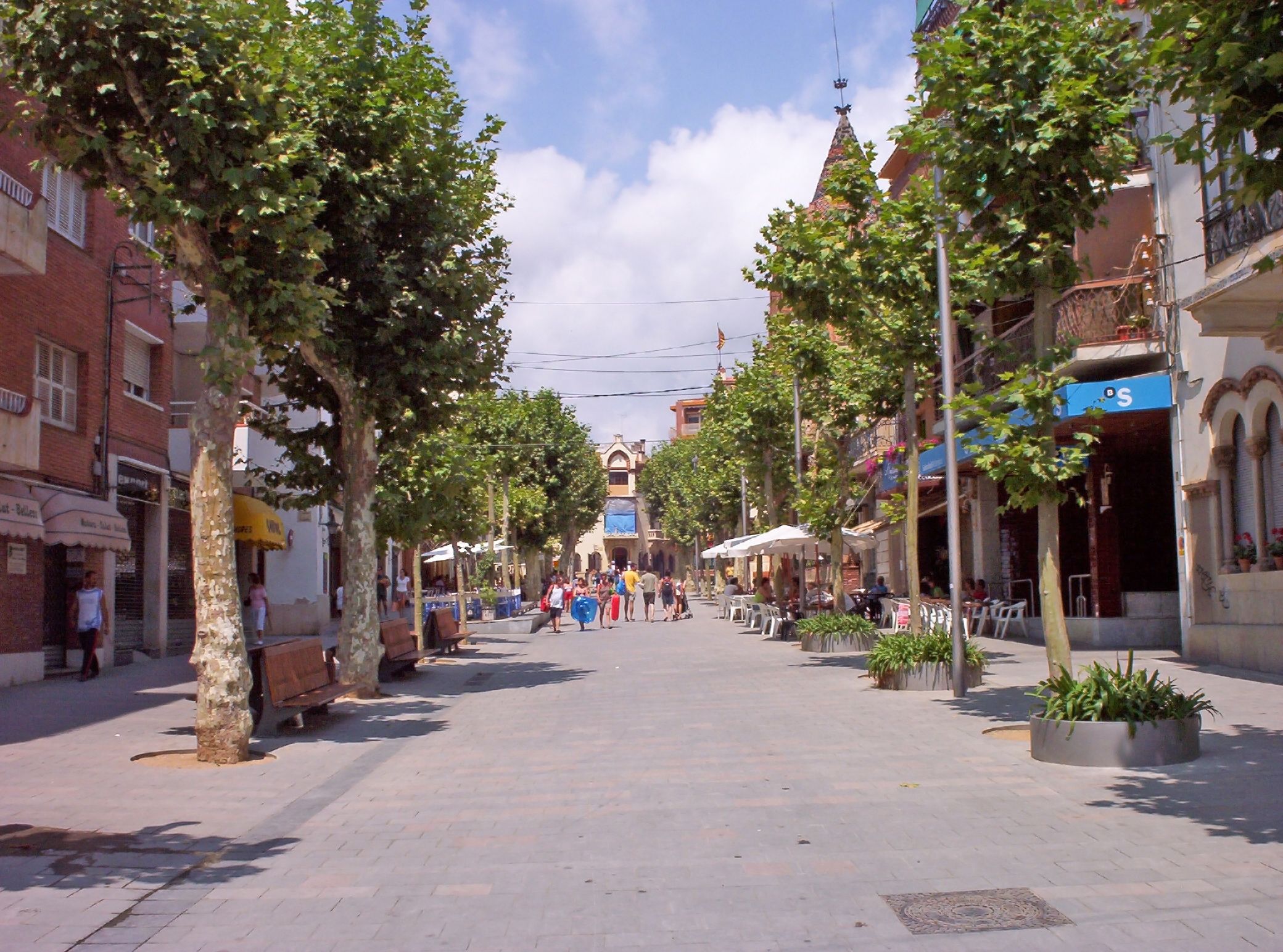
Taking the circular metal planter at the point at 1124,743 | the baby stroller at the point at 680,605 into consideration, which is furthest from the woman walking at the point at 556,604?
the circular metal planter at the point at 1124,743

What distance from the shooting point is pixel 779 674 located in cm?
1928

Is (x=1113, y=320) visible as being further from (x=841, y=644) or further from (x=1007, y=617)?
(x=1007, y=617)

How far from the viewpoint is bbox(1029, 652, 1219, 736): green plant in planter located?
9641mm

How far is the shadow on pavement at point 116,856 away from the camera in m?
6.79

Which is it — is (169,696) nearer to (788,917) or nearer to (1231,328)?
(788,917)

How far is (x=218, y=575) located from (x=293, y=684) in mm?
2515

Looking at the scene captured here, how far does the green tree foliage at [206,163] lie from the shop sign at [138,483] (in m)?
12.4

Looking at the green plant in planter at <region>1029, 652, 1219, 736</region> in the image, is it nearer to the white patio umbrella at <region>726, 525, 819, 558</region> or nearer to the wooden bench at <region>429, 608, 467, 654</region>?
the wooden bench at <region>429, 608, 467, 654</region>

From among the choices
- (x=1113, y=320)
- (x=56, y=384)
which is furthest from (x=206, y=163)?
(x=1113, y=320)

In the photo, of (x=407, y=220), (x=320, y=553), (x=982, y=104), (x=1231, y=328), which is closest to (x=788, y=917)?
(x=982, y=104)

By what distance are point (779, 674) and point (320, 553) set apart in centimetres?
2108

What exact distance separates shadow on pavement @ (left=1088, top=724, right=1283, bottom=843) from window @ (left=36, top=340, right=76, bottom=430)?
17528 mm

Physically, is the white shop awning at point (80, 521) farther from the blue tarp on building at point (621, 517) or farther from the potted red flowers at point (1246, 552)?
the blue tarp on building at point (621, 517)

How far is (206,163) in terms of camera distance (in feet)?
36.1
